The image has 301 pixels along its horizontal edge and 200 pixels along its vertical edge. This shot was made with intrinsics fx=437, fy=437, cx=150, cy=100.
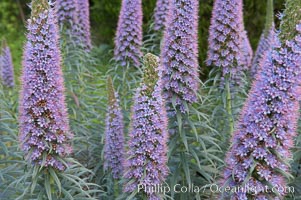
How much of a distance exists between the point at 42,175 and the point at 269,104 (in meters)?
2.33

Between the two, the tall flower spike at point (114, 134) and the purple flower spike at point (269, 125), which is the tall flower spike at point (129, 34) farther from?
the purple flower spike at point (269, 125)

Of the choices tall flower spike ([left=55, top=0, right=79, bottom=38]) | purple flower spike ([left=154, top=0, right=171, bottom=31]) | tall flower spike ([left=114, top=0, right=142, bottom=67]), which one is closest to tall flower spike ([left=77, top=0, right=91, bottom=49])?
tall flower spike ([left=55, top=0, right=79, bottom=38])

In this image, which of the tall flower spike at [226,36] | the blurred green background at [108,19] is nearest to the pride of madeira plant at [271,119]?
the tall flower spike at [226,36]

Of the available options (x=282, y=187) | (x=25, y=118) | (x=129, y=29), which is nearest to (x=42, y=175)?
(x=25, y=118)

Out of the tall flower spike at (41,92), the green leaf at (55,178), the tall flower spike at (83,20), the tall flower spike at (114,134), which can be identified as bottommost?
the green leaf at (55,178)

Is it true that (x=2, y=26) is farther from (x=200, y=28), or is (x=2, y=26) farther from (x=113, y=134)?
(x=113, y=134)

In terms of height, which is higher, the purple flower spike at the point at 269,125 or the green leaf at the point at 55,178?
the purple flower spike at the point at 269,125

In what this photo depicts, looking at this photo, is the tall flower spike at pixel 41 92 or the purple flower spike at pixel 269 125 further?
the tall flower spike at pixel 41 92

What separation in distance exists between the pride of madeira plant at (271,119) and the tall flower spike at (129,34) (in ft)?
9.96

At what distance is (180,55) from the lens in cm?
487

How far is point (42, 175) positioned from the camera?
14.4 feet

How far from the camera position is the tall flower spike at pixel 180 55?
15.9 feet

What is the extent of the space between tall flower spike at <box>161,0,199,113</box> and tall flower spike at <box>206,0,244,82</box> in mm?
683

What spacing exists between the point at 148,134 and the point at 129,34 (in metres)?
2.83
